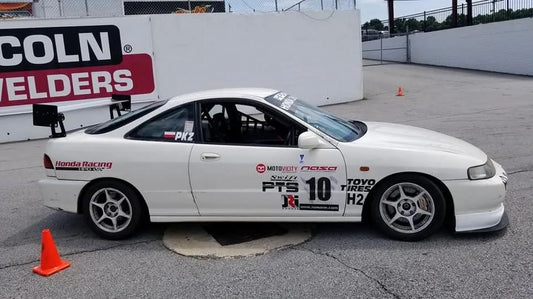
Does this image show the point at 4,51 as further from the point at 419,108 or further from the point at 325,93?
the point at 419,108

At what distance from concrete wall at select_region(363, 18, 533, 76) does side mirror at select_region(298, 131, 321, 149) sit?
66.1ft

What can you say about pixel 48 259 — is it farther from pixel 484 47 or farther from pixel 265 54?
pixel 484 47

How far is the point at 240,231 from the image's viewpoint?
4.83 meters

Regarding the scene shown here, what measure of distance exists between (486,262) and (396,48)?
27.6 m

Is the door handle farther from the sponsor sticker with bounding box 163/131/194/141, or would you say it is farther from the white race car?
the sponsor sticker with bounding box 163/131/194/141

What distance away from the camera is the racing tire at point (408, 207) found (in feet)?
13.8

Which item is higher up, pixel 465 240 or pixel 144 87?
pixel 144 87

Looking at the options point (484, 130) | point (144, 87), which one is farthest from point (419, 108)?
point (144, 87)

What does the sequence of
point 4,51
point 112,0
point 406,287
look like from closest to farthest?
point 406,287 < point 4,51 < point 112,0

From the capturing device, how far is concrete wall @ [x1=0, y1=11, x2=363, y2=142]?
12.6 m

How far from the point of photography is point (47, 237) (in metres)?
4.07

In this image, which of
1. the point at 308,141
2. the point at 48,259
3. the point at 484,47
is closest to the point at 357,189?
the point at 308,141

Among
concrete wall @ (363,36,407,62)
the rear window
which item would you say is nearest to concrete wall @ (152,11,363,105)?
the rear window

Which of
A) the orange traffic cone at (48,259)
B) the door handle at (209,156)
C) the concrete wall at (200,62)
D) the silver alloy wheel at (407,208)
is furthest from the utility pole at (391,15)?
the orange traffic cone at (48,259)
